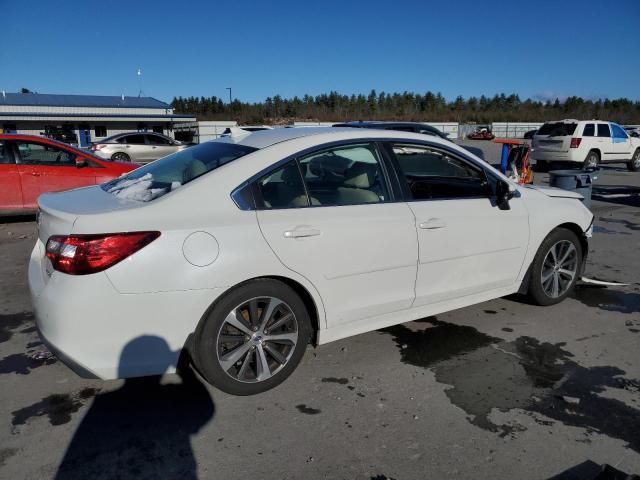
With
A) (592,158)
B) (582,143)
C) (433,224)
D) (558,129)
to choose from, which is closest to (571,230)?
(433,224)

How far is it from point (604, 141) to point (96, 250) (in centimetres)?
1883

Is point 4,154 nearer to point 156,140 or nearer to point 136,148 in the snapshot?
point 136,148

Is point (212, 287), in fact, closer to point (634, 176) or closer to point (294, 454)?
point (294, 454)

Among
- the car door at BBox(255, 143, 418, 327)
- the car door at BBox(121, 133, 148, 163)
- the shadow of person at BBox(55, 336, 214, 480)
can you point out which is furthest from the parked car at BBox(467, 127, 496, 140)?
the shadow of person at BBox(55, 336, 214, 480)

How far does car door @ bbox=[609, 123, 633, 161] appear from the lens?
1802 centimetres

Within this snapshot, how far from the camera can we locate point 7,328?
4.20 m

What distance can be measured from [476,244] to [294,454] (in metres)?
2.12

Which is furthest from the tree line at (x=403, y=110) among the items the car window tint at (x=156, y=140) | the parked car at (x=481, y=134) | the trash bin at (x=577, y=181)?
the trash bin at (x=577, y=181)

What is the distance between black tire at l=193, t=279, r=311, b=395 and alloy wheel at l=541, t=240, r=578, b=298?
8.06 ft

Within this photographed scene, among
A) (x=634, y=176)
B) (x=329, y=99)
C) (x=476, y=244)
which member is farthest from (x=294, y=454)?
(x=329, y=99)

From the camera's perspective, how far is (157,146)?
884 inches

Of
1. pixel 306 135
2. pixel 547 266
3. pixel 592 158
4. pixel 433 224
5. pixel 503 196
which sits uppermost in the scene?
pixel 306 135

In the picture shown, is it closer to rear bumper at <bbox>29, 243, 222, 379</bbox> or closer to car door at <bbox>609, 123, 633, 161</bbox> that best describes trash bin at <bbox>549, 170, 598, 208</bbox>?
rear bumper at <bbox>29, 243, 222, 379</bbox>

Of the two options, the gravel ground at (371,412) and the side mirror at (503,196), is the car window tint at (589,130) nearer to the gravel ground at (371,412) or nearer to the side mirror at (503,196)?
the gravel ground at (371,412)
